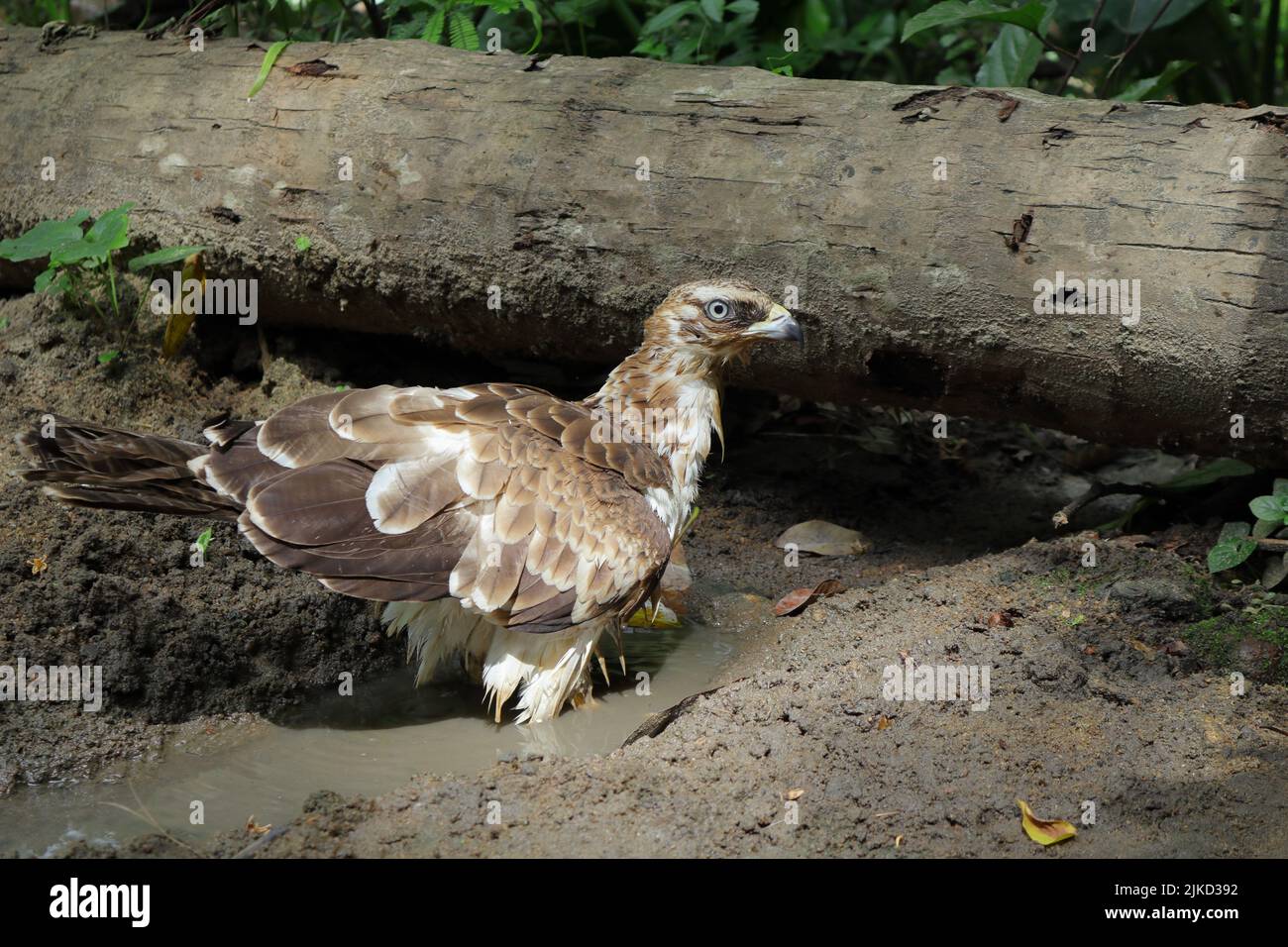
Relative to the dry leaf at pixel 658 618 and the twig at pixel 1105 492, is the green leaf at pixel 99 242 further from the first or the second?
the twig at pixel 1105 492

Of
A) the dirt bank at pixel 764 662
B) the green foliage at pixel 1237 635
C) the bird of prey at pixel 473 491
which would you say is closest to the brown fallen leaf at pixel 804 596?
the dirt bank at pixel 764 662

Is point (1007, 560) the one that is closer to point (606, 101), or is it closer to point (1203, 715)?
point (1203, 715)

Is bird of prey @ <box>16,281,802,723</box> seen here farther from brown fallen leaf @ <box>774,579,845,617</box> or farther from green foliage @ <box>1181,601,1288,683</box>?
green foliage @ <box>1181,601,1288,683</box>

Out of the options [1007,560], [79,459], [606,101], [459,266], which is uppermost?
[606,101]

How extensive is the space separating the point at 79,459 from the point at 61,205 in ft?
7.37

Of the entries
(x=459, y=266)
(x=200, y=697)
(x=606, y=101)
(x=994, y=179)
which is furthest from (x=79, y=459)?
(x=994, y=179)

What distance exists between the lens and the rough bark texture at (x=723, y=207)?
14.0ft

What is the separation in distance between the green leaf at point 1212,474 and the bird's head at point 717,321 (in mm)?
2016

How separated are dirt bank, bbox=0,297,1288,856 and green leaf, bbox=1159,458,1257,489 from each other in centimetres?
26

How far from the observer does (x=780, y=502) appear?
19.8ft

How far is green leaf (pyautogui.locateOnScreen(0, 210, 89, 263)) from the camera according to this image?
4.97m

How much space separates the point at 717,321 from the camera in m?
4.50

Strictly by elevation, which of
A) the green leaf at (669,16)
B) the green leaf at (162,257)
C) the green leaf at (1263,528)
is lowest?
the green leaf at (1263,528)

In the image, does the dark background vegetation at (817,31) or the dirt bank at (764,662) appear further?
the dark background vegetation at (817,31)
